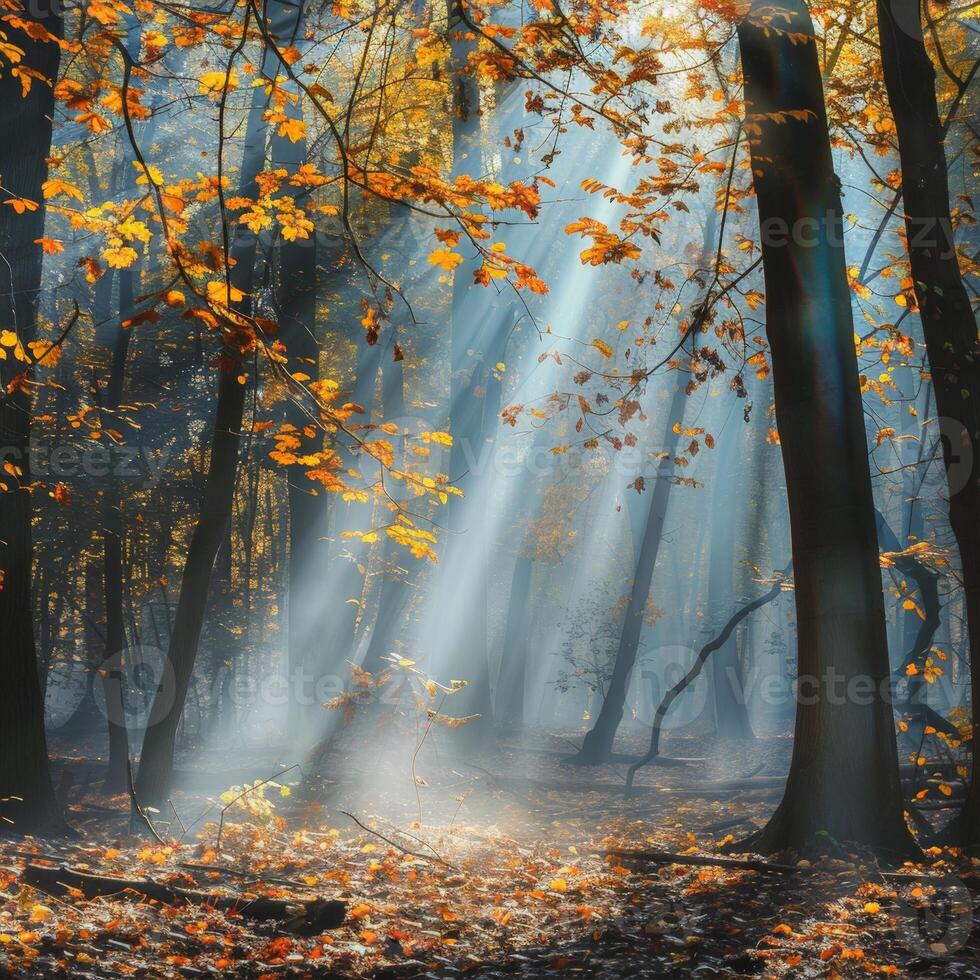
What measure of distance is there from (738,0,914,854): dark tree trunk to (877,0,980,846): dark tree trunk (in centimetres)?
65

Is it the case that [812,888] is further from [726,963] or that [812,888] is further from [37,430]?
[37,430]

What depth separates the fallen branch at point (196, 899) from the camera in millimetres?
4738

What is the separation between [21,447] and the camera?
7.82 meters

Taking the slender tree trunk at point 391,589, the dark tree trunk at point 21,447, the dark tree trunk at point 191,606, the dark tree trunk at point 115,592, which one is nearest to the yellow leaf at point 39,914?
the dark tree trunk at point 21,447

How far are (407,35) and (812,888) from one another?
12868 mm

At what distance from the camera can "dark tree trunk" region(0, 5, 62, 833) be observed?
764 cm

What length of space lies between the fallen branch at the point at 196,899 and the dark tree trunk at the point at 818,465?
315 cm

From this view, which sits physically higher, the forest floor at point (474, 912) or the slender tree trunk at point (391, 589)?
the slender tree trunk at point (391, 589)

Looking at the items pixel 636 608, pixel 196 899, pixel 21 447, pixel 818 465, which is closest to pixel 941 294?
pixel 818 465

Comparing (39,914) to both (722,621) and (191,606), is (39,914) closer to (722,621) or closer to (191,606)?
(191,606)

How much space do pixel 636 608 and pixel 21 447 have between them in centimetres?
1213

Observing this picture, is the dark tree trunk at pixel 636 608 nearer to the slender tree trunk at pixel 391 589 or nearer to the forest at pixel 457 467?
the forest at pixel 457 467

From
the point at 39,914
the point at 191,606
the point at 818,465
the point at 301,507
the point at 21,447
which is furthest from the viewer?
the point at 301,507

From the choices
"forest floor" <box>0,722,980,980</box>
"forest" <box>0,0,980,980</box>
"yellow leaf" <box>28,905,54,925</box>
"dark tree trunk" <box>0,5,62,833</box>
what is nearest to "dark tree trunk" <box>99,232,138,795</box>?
"forest" <box>0,0,980,980</box>
